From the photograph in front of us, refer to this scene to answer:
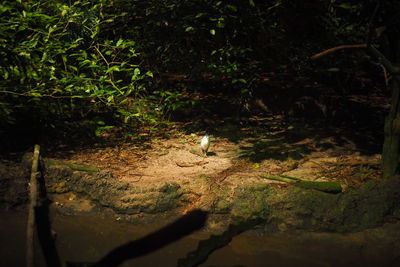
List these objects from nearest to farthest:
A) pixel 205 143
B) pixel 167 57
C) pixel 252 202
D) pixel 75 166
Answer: pixel 252 202 → pixel 75 166 → pixel 205 143 → pixel 167 57

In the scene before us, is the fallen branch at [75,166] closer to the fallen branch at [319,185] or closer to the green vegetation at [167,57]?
the green vegetation at [167,57]

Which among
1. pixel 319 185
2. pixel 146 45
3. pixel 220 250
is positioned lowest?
pixel 220 250

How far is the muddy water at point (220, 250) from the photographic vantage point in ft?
8.75

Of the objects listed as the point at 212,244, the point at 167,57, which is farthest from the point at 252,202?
the point at 167,57

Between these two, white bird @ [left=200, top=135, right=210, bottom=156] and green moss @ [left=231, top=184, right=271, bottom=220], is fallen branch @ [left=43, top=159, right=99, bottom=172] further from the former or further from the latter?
green moss @ [left=231, top=184, right=271, bottom=220]

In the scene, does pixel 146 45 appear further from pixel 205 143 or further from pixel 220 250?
pixel 220 250

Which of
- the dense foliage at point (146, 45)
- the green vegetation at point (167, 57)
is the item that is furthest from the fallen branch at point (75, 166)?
the dense foliage at point (146, 45)

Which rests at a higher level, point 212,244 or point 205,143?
point 205,143

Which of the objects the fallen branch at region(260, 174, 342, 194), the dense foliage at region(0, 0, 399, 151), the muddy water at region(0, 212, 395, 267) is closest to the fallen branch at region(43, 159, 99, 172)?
the dense foliage at region(0, 0, 399, 151)

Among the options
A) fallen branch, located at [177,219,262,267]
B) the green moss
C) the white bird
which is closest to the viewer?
fallen branch, located at [177,219,262,267]

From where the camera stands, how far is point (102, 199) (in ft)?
11.8

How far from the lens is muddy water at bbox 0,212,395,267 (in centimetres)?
267

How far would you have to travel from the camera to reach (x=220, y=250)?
2.82m

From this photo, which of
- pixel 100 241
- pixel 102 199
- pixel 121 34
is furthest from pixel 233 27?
pixel 100 241
